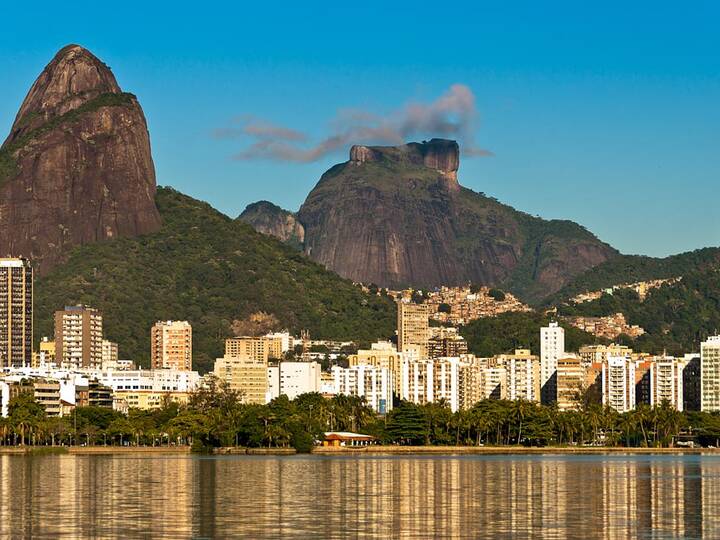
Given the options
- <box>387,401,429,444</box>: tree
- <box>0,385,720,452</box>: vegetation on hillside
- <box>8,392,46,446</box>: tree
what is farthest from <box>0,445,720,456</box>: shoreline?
<box>8,392,46,446</box>: tree

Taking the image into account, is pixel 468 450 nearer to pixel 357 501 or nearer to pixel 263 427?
pixel 263 427

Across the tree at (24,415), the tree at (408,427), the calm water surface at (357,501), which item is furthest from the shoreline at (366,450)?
the calm water surface at (357,501)

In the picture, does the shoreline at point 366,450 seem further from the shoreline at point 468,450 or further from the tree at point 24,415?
the tree at point 24,415

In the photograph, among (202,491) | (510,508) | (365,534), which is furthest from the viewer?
(202,491)

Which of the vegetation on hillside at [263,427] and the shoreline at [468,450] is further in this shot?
the shoreline at [468,450]

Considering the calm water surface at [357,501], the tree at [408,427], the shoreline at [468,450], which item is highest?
the tree at [408,427]

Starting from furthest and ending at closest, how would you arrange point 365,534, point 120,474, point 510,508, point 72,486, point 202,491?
1. point 120,474
2. point 72,486
3. point 202,491
4. point 510,508
5. point 365,534

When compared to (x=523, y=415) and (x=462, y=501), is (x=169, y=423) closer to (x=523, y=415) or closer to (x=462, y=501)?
(x=523, y=415)

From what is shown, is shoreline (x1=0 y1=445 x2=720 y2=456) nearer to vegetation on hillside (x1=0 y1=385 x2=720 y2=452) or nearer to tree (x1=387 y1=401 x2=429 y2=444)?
vegetation on hillside (x1=0 y1=385 x2=720 y2=452)

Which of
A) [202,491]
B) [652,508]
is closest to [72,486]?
[202,491]
